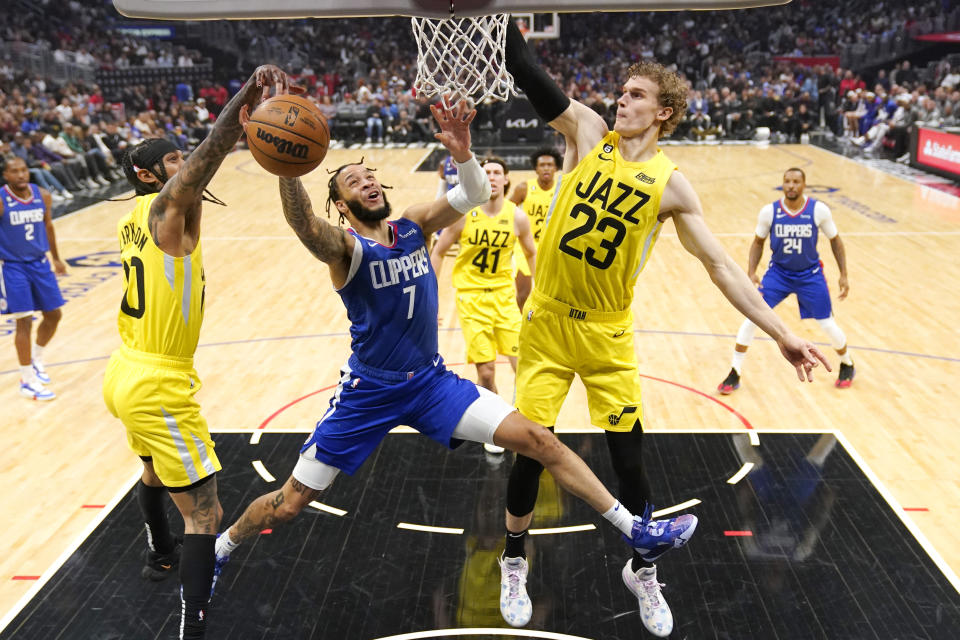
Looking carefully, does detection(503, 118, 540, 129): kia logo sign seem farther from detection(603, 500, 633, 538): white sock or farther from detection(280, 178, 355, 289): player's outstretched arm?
detection(603, 500, 633, 538): white sock

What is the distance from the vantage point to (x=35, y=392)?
691cm

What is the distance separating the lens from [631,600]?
421 cm

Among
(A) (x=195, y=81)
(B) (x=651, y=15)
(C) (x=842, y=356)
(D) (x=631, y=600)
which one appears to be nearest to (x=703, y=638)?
(D) (x=631, y=600)

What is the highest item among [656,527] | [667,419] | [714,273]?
[714,273]

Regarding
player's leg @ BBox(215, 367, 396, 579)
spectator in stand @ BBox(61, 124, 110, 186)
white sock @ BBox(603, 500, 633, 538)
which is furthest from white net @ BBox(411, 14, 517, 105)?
spectator in stand @ BBox(61, 124, 110, 186)

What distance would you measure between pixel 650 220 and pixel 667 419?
9.47 ft

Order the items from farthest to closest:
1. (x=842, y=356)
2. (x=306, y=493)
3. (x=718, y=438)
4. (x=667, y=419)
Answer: (x=842, y=356) → (x=667, y=419) → (x=718, y=438) → (x=306, y=493)

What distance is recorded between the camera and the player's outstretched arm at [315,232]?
11.1 feet

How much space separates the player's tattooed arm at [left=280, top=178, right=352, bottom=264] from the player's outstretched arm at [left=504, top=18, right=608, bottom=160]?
1039 mm

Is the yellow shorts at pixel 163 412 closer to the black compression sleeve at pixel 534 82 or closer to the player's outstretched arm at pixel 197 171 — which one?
the player's outstretched arm at pixel 197 171

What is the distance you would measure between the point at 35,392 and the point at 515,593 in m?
4.69

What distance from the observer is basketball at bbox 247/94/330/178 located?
336cm

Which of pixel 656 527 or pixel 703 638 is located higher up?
pixel 656 527

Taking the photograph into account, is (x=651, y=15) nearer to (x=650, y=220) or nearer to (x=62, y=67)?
(x=62, y=67)
